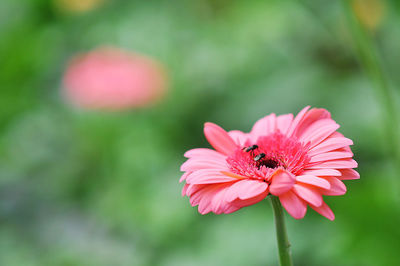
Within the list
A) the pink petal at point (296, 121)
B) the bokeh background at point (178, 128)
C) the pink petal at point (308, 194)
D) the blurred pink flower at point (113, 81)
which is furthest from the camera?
the blurred pink flower at point (113, 81)

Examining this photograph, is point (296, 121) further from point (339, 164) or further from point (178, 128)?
point (178, 128)

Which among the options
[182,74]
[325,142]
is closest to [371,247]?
[325,142]

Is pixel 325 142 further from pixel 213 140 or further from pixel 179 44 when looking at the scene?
pixel 179 44

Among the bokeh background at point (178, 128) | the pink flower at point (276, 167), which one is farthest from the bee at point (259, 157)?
the bokeh background at point (178, 128)

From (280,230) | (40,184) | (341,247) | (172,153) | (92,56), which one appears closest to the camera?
(280,230)

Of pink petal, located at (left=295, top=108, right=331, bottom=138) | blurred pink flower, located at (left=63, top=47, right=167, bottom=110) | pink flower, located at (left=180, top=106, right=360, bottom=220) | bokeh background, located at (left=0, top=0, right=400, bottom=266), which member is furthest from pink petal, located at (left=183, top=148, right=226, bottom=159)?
blurred pink flower, located at (left=63, top=47, right=167, bottom=110)

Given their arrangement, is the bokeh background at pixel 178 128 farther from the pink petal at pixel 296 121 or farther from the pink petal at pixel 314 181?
the pink petal at pixel 314 181

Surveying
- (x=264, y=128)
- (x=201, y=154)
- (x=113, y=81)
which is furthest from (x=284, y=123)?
(x=113, y=81)
